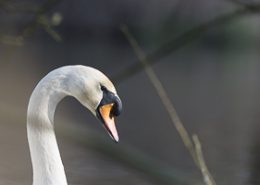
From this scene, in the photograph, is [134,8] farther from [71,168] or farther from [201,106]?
[71,168]

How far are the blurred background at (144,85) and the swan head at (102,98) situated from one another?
0.18 meters

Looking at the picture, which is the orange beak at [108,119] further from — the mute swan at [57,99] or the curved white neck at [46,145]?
the curved white neck at [46,145]

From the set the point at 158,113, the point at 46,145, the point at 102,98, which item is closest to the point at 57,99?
the point at 46,145

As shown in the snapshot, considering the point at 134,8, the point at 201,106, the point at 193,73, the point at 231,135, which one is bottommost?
the point at 231,135

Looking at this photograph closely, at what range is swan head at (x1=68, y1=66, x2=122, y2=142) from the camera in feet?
10.9

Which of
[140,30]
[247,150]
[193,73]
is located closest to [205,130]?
[247,150]

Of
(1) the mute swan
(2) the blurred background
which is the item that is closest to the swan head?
(1) the mute swan

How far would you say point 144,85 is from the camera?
16.5 m

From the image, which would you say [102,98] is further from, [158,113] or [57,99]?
[158,113]

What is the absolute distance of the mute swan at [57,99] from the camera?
3369 mm

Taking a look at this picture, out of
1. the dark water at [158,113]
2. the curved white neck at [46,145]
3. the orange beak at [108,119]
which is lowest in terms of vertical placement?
the orange beak at [108,119]

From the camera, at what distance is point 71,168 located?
300 inches

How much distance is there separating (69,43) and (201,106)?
290 inches

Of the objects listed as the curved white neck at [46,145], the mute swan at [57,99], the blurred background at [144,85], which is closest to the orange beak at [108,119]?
the mute swan at [57,99]
